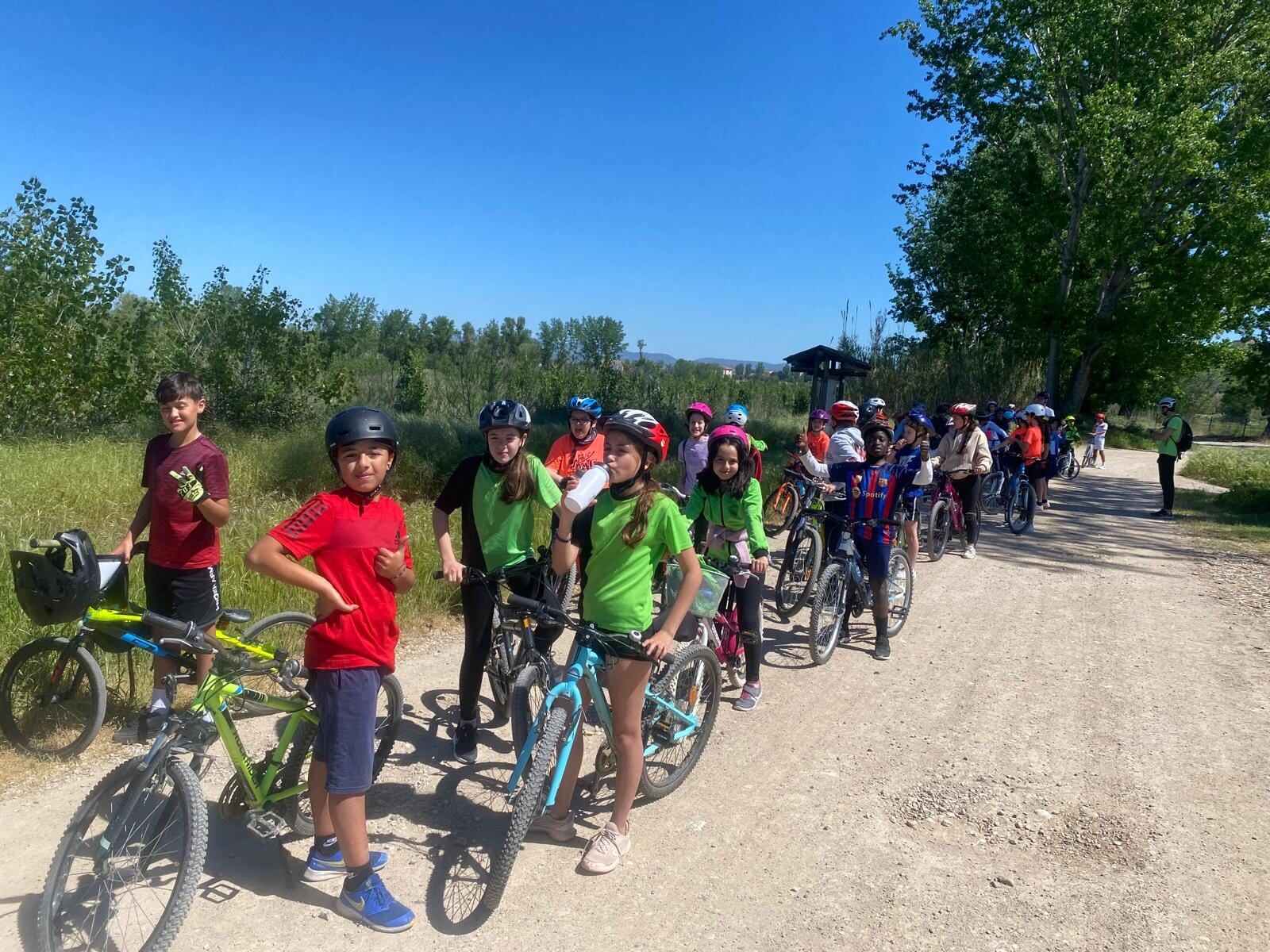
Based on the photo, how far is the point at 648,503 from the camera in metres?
3.16

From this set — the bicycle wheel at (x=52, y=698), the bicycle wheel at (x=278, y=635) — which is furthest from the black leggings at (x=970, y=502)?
the bicycle wheel at (x=52, y=698)

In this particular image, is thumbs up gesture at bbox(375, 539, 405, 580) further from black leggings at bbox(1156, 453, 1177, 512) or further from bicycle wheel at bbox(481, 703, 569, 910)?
black leggings at bbox(1156, 453, 1177, 512)

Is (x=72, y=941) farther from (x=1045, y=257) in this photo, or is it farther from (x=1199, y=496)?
(x=1045, y=257)

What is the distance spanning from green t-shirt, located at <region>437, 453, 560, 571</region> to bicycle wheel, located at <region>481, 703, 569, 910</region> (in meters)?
1.20

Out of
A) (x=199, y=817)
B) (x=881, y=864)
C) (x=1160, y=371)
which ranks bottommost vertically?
(x=881, y=864)

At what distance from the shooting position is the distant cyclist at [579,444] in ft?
19.9

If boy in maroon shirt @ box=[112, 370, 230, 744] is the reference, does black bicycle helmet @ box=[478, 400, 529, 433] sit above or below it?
above

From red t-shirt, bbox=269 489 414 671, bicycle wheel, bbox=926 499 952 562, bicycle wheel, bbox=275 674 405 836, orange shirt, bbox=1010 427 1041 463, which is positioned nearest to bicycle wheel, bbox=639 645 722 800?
bicycle wheel, bbox=275 674 405 836

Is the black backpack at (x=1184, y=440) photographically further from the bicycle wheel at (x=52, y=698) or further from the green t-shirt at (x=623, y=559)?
the bicycle wheel at (x=52, y=698)

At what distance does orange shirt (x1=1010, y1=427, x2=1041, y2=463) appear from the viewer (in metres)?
11.7

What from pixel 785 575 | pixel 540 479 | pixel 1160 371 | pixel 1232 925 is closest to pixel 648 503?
pixel 540 479

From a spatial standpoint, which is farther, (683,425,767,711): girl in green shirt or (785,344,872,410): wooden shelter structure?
(785,344,872,410): wooden shelter structure

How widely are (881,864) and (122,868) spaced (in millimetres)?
2957

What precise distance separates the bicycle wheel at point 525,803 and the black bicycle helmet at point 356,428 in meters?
1.21
